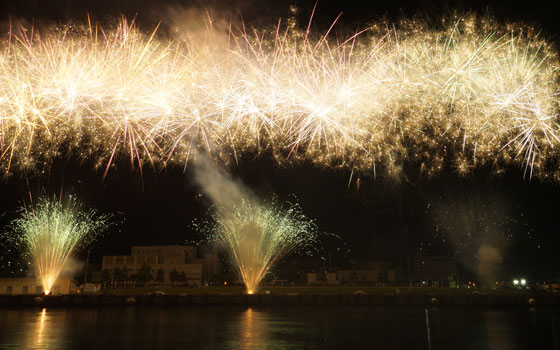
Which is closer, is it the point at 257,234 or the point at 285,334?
the point at 285,334

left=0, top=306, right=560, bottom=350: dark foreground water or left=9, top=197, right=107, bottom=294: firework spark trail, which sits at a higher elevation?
left=9, top=197, right=107, bottom=294: firework spark trail

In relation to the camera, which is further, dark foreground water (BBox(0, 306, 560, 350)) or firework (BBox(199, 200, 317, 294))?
firework (BBox(199, 200, 317, 294))

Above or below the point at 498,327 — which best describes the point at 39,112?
above

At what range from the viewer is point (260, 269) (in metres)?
32.3

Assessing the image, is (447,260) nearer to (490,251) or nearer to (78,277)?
(490,251)

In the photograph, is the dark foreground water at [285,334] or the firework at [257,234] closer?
the dark foreground water at [285,334]

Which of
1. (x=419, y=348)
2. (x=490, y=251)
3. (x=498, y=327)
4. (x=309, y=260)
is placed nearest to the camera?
(x=419, y=348)

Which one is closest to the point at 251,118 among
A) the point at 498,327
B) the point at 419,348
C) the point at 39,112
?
the point at 39,112

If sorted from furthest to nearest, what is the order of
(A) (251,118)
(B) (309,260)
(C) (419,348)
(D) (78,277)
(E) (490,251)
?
(B) (309,260) → (D) (78,277) → (E) (490,251) → (A) (251,118) → (C) (419,348)

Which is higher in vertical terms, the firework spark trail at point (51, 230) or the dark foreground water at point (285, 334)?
the firework spark trail at point (51, 230)

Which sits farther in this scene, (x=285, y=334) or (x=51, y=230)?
(x=51, y=230)

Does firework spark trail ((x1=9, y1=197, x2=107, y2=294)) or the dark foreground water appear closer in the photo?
the dark foreground water

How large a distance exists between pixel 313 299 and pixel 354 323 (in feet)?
46.6

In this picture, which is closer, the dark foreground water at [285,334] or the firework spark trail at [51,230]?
the dark foreground water at [285,334]
